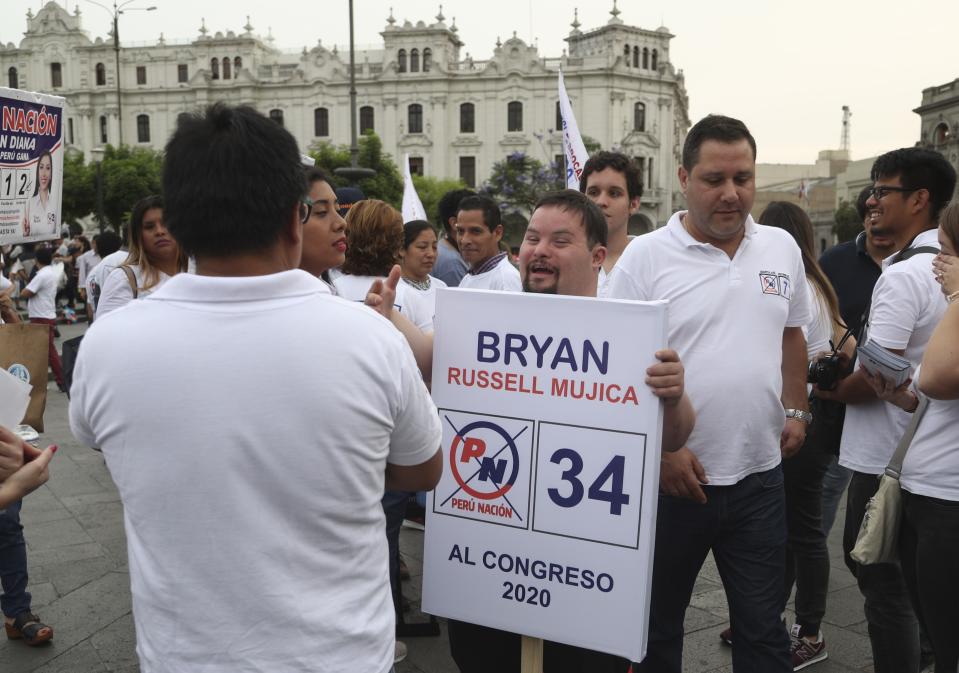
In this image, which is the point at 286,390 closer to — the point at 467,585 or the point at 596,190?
the point at 467,585

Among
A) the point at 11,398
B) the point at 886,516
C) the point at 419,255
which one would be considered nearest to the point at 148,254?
the point at 419,255

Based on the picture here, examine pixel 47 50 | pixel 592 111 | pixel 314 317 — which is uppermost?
pixel 47 50

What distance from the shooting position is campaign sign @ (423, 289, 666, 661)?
6.71 feet

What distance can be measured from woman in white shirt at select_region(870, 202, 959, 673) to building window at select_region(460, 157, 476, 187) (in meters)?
58.1

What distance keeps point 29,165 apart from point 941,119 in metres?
51.0

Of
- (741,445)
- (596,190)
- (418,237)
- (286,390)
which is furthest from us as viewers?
(418,237)

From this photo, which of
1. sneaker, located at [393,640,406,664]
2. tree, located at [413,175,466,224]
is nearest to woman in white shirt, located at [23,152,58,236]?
sneaker, located at [393,640,406,664]

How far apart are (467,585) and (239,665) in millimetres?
856

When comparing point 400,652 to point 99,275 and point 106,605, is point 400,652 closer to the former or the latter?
point 106,605

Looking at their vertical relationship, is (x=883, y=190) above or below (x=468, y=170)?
below

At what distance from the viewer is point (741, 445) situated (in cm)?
253

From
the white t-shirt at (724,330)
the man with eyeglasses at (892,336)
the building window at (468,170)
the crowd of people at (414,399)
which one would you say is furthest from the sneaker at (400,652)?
the building window at (468,170)

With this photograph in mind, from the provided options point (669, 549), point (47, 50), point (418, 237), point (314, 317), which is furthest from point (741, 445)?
point (47, 50)

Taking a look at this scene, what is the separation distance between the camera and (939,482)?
2.40 meters
